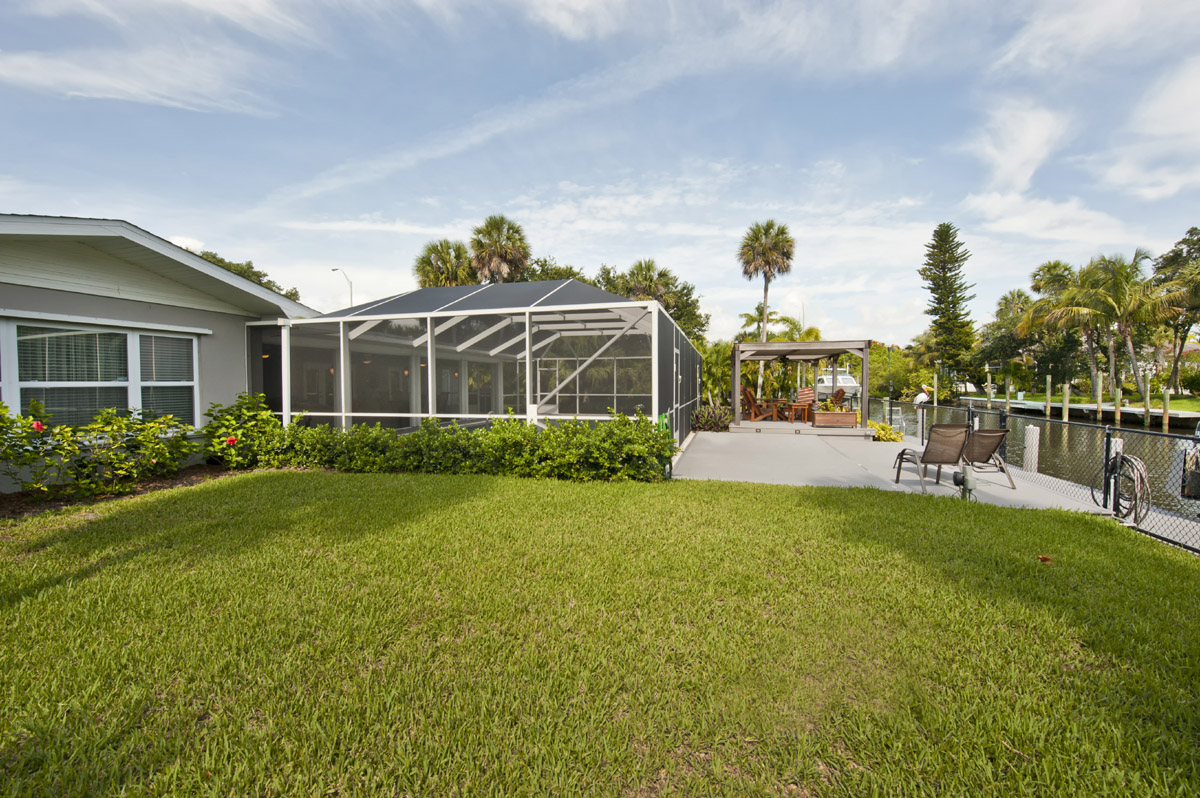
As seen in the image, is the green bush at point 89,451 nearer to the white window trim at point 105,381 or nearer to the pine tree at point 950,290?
the white window trim at point 105,381

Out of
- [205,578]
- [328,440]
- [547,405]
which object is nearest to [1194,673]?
[205,578]

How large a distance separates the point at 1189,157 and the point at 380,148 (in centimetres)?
2213

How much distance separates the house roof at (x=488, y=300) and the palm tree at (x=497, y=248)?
14.0 meters

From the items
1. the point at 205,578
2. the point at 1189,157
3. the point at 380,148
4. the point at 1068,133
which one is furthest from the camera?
the point at 1189,157

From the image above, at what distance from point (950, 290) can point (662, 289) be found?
855 inches

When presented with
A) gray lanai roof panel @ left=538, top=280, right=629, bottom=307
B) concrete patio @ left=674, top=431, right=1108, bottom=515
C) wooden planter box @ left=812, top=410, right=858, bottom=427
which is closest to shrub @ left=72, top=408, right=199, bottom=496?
gray lanai roof panel @ left=538, top=280, right=629, bottom=307

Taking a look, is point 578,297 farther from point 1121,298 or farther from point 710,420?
point 1121,298

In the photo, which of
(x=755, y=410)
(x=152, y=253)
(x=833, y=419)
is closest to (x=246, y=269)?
(x=152, y=253)

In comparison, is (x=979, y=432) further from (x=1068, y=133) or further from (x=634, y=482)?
(x=1068, y=133)

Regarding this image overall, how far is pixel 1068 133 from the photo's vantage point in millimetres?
10836

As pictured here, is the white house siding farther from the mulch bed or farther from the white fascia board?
the mulch bed

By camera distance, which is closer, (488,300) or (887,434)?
(488,300)

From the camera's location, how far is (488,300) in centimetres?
845

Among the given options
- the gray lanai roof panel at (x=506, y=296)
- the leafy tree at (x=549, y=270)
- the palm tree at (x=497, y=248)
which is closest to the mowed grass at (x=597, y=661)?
the gray lanai roof panel at (x=506, y=296)
